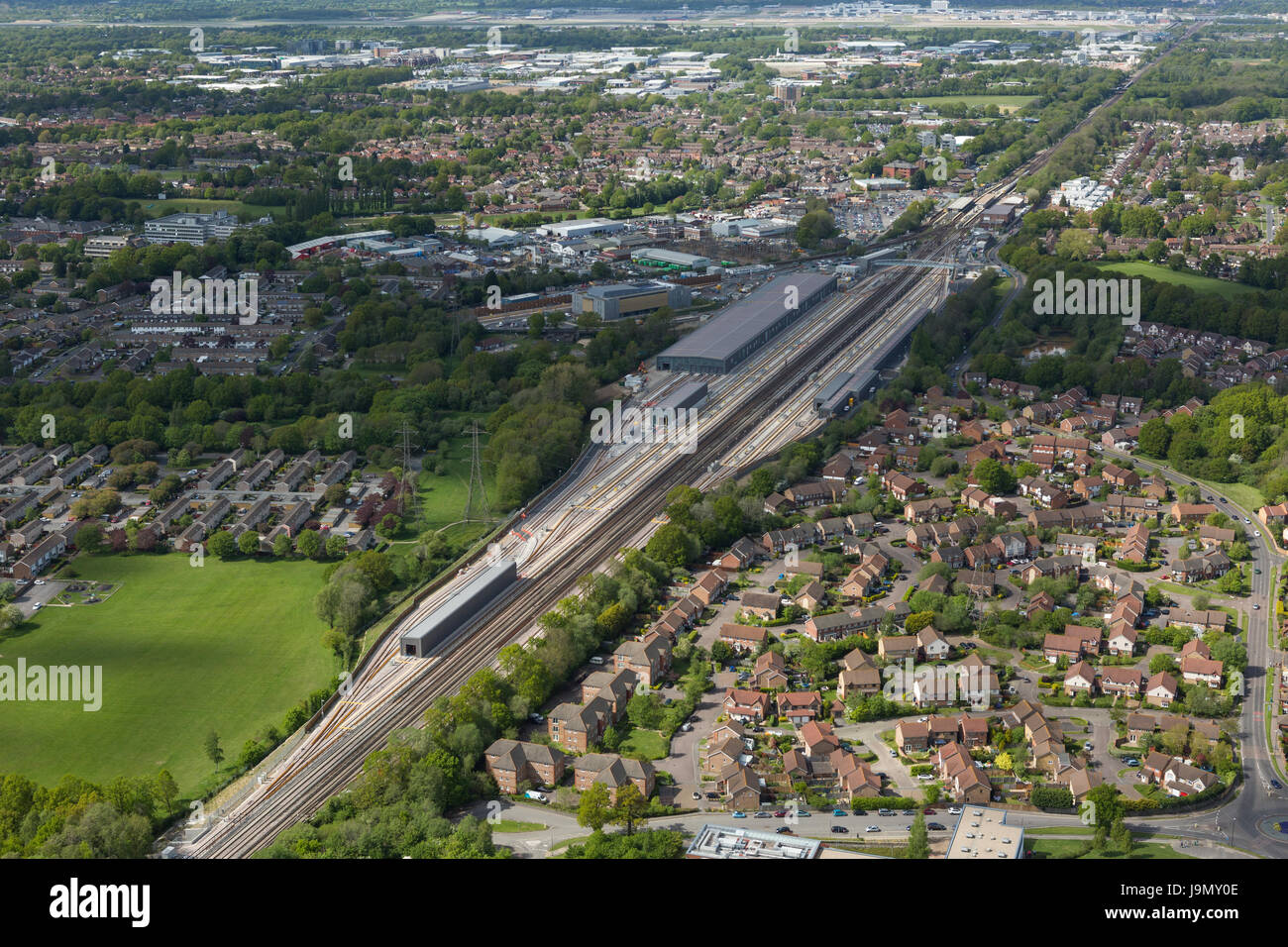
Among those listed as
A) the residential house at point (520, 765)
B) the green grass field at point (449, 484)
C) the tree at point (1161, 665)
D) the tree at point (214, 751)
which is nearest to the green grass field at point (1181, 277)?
the green grass field at point (449, 484)

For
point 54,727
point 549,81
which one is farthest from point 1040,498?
point 549,81

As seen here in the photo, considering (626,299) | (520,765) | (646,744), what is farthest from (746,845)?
(626,299)

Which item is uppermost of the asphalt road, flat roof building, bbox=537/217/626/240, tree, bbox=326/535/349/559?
flat roof building, bbox=537/217/626/240

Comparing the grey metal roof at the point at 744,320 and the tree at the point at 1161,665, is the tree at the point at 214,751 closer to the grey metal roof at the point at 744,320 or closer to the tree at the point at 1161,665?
the tree at the point at 1161,665

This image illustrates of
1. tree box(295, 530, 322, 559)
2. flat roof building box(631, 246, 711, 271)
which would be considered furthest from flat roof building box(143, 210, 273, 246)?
tree box(295, 530, 322, 559)

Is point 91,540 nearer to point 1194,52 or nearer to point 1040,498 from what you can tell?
point 1040,498

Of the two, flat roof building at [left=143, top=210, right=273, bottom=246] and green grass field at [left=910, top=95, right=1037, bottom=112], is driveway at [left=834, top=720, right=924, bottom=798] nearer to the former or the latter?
flat roof building at [left=143, top=210, right=273, bottom=246]
